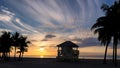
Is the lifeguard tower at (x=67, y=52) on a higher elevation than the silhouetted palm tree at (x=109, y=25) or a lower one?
lower

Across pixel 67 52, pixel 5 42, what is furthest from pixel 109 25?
pixel 5 42

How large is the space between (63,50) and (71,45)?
6.80ft

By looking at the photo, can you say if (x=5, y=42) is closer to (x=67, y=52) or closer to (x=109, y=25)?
(x=67, y=52)

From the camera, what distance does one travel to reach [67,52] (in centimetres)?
5406

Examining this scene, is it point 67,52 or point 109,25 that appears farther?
point 67,52

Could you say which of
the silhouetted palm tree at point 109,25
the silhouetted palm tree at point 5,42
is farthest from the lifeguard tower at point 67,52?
the silhouetted palm tree at point 5,42

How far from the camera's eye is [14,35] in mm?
72750

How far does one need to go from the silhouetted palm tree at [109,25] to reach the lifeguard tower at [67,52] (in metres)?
8.93

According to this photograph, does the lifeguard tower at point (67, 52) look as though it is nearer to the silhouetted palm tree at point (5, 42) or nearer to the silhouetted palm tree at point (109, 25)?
the silhouetted palm tree at point (109, 25)

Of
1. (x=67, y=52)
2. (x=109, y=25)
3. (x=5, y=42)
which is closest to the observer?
(x=109, y=25)

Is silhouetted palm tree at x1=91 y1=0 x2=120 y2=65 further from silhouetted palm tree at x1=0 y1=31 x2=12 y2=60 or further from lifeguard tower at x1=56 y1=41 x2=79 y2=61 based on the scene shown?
silhouetted palm tree at x1=0 y1=31 x2=12 y2=60

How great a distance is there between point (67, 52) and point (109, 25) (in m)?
13.2

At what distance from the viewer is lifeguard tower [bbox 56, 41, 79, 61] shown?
5359cm

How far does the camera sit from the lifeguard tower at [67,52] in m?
53.6
